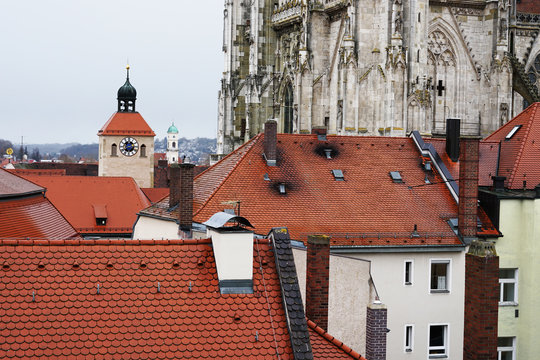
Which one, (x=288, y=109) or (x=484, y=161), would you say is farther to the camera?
(x=288, y=109)

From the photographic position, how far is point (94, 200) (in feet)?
193

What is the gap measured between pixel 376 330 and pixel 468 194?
876cm

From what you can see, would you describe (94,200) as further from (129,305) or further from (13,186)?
(129,305)

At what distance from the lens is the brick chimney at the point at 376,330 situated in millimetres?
18656

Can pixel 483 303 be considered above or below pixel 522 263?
above

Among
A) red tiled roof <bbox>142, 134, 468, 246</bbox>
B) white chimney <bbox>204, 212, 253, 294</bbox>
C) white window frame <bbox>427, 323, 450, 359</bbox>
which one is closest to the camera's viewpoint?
white chimney <bbox>204, 212, 253, 294</bbox>

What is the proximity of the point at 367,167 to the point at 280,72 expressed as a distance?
97.0ft

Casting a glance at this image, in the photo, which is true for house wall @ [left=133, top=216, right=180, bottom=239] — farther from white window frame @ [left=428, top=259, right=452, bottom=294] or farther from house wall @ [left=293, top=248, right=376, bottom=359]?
white window frame @ [left=428, top=259, right=452, bottom=294]

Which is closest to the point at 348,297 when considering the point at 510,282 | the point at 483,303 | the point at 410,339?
the point at 410,339

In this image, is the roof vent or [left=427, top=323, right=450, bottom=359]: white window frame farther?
the roof vent

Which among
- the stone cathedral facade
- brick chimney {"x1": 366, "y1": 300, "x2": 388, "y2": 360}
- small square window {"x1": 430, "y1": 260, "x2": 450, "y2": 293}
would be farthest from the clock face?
brick chimney {"x1": 366, "y1": 300, "x2": 388, "y2": 360}

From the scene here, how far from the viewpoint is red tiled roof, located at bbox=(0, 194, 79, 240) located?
24.5 metres

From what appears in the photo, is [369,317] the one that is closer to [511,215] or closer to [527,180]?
[511,215]

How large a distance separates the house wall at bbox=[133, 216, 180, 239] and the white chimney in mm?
13547
